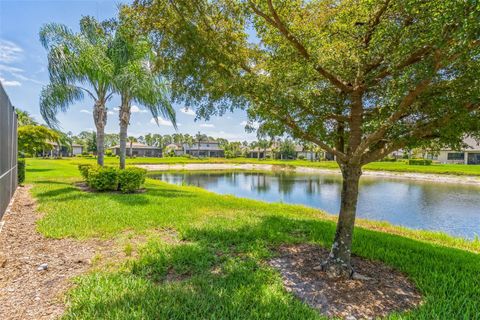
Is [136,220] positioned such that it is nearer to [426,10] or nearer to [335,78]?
[335,78]

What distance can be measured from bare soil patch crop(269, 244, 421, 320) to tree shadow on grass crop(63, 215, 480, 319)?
0.18 meters

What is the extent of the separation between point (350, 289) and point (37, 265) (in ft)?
14.5

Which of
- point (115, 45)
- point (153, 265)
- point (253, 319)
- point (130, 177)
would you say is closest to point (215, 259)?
point (153, 265)

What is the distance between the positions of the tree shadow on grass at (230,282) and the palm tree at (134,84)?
7.99m

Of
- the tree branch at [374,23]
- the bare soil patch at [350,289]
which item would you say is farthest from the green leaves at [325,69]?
the bare soil patch at [350,289]

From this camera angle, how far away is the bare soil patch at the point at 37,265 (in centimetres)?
307

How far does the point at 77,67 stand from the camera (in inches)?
472

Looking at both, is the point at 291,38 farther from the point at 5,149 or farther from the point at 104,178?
the point at 104,178

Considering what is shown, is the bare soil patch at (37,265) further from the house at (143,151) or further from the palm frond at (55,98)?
the house at (143,151)

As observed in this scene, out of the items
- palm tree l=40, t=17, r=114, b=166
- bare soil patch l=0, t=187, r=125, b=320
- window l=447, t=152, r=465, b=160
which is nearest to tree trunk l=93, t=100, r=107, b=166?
palm tree l=40, t=17, r=114, b=166

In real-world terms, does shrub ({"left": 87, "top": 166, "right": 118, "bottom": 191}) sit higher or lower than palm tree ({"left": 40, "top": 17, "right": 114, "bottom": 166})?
lower

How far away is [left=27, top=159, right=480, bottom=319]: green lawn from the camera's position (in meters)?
3.04

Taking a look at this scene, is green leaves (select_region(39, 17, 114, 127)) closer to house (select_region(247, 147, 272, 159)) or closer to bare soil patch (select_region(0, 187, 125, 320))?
bare soil patch (select_region(0, 187, 125, 320))

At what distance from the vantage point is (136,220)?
668 cm
